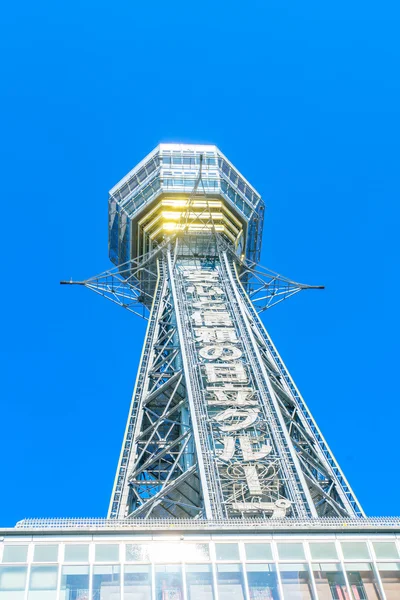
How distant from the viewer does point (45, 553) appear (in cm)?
2733

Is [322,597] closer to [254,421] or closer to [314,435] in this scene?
[254,421]

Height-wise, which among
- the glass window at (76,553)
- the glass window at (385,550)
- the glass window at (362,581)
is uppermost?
the glass window at (76,553)

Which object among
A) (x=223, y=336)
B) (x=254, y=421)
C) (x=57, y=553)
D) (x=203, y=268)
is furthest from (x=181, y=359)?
(x=57, y=553)

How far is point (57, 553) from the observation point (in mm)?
27328

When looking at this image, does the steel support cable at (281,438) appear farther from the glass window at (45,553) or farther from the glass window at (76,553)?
the glass window at (45,553)

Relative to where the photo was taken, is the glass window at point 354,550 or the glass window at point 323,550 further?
the glass window at point 354,550

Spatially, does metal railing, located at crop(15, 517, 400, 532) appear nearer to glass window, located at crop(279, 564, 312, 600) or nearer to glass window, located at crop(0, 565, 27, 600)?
glass window, located at crop(279, 564, 312, 600)

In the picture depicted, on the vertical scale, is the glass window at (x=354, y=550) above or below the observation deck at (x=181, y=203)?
below

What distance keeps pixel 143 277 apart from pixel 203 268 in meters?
7.51

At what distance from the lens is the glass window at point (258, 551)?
1107 inches

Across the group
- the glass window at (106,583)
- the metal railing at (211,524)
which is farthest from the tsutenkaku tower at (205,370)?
the glass window at (106,583)

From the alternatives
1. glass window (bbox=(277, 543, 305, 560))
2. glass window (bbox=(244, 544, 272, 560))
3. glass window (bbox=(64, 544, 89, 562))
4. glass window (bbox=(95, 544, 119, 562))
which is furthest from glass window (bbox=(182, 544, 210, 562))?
glass window (bbox=(64, 544, 89, 562))

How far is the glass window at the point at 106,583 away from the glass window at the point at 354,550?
8564mm

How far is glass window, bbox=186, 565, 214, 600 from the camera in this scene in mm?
26594
